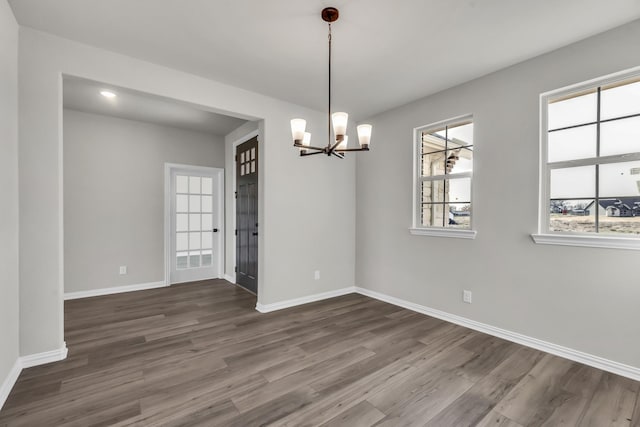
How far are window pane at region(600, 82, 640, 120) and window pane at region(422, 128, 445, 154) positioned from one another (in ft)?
4.81

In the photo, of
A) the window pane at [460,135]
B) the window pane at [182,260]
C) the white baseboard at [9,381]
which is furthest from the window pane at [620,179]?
the window pane at [182,260]

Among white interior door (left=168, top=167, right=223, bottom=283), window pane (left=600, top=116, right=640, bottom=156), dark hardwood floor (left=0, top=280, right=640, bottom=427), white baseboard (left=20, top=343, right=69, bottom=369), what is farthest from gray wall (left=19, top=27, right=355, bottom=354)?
window pane (left=600, top=116, right=640, bottom=156)

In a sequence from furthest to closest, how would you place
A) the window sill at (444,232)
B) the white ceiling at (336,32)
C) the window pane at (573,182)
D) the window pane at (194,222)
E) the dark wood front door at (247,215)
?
the window pane at (194,222) < the dark wood front door at (247,215) < the window sill at (444,232) < the window pane at (573,182) < the white ceiling at (336,32)

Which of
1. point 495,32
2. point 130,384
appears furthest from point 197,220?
point 495,32

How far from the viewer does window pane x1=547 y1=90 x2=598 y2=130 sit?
2.56 m

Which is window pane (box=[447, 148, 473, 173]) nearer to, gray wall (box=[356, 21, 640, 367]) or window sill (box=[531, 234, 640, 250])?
gray wall (box=[356, 21, 640, 367])

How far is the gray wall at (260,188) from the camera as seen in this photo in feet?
7.88

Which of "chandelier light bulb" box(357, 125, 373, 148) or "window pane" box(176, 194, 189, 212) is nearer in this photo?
"chandelier light bulb" box(357, 125, 373, 148)

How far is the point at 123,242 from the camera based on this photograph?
470cm

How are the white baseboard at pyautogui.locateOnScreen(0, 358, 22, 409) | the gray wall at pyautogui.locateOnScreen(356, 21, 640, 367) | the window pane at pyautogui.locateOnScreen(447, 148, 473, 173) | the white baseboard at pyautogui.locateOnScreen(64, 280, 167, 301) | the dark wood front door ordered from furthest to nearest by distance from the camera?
1. the dark wood front door
2. the white baseboard at pyautogui.locateOnScreen(64, 280, 167, 301)
3. the window pane at pyautogui.locateOnScreen(447, 148, 473, 173)
4. the gray wall at pyautogui.locateOnScreen(356, 21, 640, 367)
5. the white baseboard at pyautogui.locateOnScreen(0, 358, 22, 409)

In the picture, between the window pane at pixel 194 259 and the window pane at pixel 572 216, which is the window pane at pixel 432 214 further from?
the window pane at pixel 194 259

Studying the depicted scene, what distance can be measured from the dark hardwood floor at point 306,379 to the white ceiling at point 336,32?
9.06ft

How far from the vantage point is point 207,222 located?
219 inches

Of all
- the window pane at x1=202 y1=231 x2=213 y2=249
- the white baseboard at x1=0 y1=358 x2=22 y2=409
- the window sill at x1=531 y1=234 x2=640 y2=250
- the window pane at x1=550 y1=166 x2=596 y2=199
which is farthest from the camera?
the window pane at x1=202 y1=231 x2=213 y2=249
